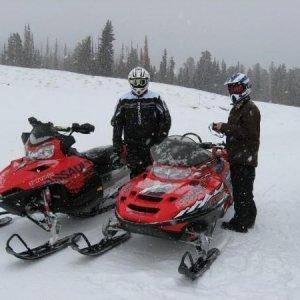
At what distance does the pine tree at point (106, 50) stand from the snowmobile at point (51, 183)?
51.7 metres

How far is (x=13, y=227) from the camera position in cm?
629

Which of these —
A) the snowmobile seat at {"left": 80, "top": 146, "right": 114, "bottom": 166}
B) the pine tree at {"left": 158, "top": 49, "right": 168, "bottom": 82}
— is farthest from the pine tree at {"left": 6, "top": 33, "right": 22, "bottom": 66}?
the snowmobile seat at {"left": 80, "top": 146, "right": 114, "bottom": 166}

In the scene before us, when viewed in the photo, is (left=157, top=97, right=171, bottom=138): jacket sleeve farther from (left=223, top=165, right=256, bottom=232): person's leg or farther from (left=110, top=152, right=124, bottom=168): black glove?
(left=223, top=165, right=256, bottom=232): person's leg

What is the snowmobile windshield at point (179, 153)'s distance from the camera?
553 centimetres

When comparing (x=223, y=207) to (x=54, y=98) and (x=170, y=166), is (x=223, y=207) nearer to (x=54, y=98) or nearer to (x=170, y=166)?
(x=170, y=166)

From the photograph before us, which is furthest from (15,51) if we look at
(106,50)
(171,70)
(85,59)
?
(171,70)

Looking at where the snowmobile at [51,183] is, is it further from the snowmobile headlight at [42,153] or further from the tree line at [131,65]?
the tree line at [131,65]

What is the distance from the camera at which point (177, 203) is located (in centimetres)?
486

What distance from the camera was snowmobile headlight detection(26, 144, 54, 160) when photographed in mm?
5801

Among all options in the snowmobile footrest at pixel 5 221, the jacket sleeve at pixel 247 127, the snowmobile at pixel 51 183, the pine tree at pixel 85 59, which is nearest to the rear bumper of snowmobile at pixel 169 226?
the snowmobile at pixel 51 183

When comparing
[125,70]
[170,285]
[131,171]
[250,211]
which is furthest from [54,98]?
[125,70]

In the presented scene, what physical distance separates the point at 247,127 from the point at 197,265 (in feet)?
6.47

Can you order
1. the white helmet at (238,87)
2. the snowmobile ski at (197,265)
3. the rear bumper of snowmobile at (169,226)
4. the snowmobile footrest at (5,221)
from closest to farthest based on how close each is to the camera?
the snowmobile ski at (197,265)
the rear bumper of snowmobile at (169,226)
the white helmet at (238,87)
the snowmobile footrest at (5,221)

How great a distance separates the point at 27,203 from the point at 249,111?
9.73 ft
